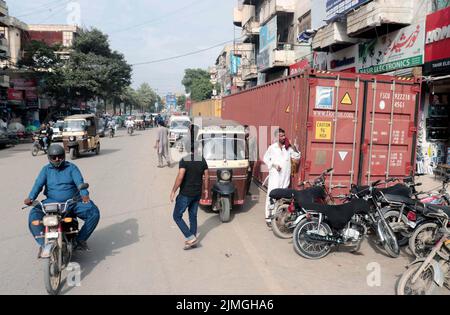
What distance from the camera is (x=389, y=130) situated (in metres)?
7.20

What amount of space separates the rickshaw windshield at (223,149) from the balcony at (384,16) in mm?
6958

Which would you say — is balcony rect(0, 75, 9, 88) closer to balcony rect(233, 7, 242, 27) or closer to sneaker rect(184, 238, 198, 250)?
balcony rect(233, 7, 242, 27)

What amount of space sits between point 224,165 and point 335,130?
7.44 ft

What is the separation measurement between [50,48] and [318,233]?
1305 inches

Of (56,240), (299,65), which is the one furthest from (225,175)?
(299,65)

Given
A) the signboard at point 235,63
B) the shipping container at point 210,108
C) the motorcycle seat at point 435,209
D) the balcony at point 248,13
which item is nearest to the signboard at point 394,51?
the motorcycle seat at point 435,209

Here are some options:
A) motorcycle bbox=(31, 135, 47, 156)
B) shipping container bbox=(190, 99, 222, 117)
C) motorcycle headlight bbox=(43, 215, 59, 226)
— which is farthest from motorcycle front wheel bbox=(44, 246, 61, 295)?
shipping container bbox=(190, 99, 222, 117)

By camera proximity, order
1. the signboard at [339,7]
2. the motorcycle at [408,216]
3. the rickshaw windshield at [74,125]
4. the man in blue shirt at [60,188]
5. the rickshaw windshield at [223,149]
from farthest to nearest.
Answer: the rickshaw windshield at [74,125] < the signboard at [339,7] < the rickshaw windshield at [223,149] < the motorcycle at [408,216] < the man in blue shirt at [60,188]

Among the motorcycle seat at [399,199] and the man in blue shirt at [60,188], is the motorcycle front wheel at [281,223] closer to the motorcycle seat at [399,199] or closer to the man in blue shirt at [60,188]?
the motorcycle seat at [399,199]

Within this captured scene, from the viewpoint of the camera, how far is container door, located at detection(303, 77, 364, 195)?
22.5 ft

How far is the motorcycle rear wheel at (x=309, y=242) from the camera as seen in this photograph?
498cm
